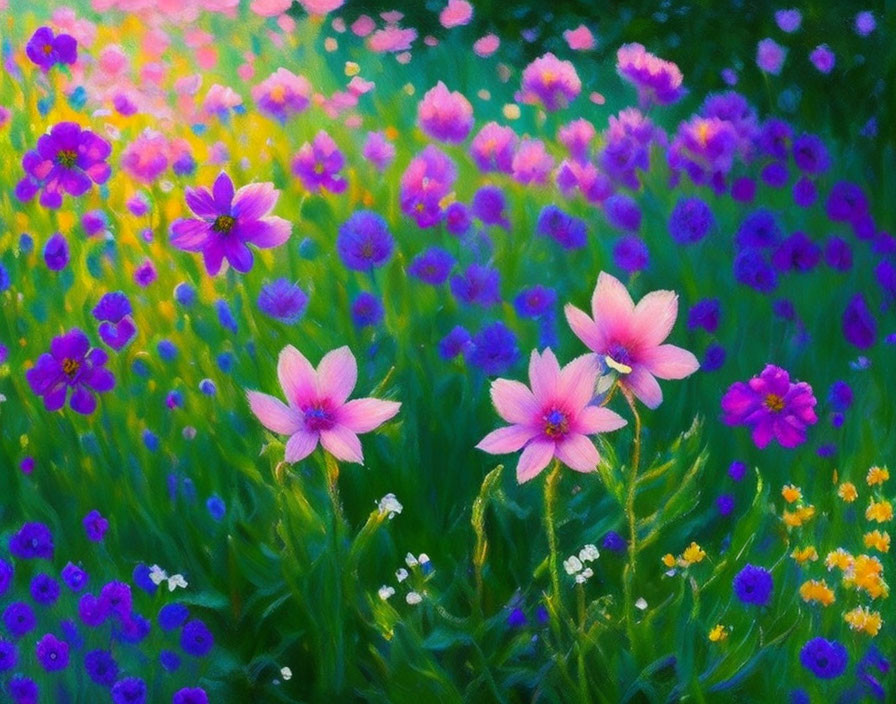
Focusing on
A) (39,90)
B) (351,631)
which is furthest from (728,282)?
(39,90)

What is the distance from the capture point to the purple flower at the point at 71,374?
1537mm

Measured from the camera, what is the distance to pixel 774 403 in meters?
1.39

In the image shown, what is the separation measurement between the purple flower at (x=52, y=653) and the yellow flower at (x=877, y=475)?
997 mm

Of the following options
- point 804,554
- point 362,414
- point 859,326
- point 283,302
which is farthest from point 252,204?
point 859,326

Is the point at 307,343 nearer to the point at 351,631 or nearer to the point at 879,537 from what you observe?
the point at 351,631

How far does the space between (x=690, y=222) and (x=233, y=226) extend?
68 cm

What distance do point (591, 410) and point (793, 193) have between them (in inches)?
31.2

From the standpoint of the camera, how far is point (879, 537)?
1396mm

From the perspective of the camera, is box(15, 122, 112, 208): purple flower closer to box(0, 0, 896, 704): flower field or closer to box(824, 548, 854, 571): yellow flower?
box(0, 0, 896, 704): flower field

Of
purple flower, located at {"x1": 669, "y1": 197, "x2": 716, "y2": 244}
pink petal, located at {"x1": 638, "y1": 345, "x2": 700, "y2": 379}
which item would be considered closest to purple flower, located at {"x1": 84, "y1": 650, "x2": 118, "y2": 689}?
pink petal, located at {"x1": 638, "y1": 345, "x2": 700, "y2": 379}

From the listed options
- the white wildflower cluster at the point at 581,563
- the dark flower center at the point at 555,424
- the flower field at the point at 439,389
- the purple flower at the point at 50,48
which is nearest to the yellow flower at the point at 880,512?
the flower field at the point at 439,389

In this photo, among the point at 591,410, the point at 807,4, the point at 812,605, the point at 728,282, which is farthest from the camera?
the point at 807,4

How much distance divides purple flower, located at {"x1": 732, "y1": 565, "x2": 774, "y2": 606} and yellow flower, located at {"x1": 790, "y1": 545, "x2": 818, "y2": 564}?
0.16 feet

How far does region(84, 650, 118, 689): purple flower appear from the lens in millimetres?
1437
